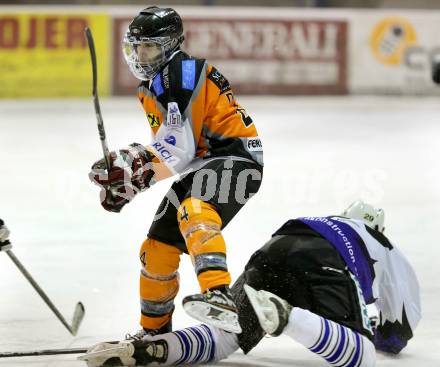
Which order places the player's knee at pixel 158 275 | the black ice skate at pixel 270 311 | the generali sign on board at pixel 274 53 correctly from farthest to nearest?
the generali sign on board at pixel 274 53 → the player's knee at pixel 158 275 → the black ice skate at pixel 270 311

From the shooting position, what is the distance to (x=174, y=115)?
3.47 m

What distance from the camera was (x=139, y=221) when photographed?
6285 mm

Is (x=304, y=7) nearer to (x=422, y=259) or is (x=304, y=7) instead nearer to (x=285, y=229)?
(x=422, y=259)

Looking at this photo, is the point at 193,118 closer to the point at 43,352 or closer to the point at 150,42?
the point at 150,42

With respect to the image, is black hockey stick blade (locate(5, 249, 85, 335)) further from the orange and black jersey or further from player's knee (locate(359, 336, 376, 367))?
player's knee (locate(359, 336, 376, 367))

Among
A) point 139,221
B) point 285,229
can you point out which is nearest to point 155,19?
point 285,229

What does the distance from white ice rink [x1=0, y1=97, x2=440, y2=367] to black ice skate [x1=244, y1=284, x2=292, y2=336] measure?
0.57 metres

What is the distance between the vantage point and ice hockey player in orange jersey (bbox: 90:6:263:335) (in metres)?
3.48

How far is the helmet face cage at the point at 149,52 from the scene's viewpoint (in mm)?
3645

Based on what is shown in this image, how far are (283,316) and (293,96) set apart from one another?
1011 centimetres

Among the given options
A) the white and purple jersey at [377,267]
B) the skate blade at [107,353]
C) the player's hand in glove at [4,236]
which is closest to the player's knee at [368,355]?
the white and purple jersey at [377,267]

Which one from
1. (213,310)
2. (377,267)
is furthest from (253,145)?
(213,310)

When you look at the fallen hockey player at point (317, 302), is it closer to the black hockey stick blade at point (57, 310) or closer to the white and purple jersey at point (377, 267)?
the white and purple jersey at point (377, 267)

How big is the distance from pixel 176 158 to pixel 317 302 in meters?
0.72
